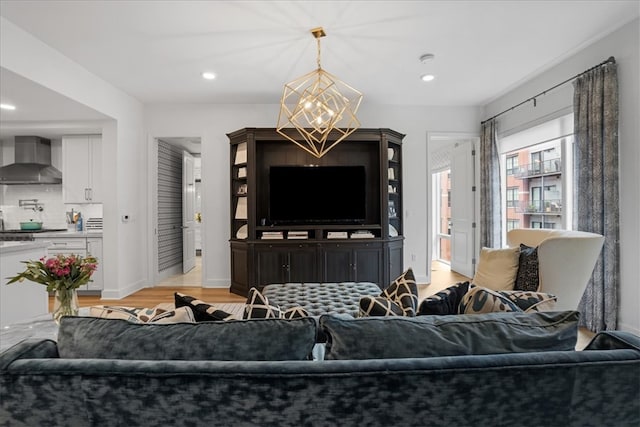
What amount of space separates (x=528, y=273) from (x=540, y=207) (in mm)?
2285

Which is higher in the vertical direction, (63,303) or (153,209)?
(153,209)

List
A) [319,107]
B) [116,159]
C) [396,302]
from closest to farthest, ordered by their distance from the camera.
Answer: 1. [396,302]
2. [319,107]
3. [116,159]

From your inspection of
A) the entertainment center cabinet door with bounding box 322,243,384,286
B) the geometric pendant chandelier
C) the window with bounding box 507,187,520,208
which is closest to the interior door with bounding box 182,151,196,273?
the geometric pendant chandelier

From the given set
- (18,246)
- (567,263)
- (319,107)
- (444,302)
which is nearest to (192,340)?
(444,302)

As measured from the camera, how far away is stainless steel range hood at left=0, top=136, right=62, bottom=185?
16.5ft

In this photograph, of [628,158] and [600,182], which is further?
[600,182]

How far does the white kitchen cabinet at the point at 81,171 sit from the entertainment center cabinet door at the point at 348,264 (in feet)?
11.8

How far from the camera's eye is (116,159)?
14.6 feet

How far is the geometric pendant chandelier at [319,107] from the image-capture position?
2697mm

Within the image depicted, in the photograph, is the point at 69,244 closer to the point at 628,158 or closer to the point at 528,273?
the point at 528,273

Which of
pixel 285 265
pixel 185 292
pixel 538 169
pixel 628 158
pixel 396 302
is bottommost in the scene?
pixel 185 292

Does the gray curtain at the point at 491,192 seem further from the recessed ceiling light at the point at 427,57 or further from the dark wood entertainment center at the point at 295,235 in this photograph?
the recessed ceiling light at the point at 427,57

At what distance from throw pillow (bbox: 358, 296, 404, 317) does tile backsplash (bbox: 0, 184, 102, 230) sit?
589 cm

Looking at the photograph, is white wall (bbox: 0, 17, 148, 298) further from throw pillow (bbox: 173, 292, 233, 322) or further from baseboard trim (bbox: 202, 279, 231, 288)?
throw pillow (bbox: 173, 292, 233, 322)
